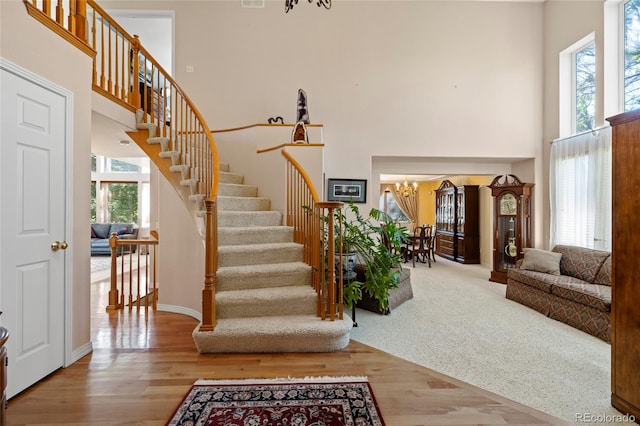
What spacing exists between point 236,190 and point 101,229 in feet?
23.3

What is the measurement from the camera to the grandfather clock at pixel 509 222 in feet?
17.3

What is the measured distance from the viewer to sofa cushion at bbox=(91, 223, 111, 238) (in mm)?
8773

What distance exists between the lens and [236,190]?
4156mm

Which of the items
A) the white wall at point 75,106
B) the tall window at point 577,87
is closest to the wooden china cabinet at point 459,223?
the tall window at point 577,87

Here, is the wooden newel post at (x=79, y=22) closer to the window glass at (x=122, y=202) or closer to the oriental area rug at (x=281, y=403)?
the oriental area rug at (x=281, y=403)

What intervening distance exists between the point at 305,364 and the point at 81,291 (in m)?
2.05

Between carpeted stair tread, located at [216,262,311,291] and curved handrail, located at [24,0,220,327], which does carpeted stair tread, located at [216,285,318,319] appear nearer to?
carpeted stair tread, located at [216,262,311,291]

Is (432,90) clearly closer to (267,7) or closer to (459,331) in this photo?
(267,7)

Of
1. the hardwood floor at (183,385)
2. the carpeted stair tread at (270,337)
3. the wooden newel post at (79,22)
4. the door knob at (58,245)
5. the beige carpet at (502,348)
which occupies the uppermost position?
the wooden newel post at (79,22)

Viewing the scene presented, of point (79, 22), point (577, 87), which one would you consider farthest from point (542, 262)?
point (79, 22)

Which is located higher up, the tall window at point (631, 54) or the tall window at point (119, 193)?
the tall window at point (631, 54)

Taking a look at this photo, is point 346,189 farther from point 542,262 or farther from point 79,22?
point 79,22

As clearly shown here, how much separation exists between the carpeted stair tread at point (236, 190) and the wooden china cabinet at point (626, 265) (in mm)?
3795

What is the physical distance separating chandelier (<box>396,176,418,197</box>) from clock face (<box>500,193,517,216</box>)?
469cm
